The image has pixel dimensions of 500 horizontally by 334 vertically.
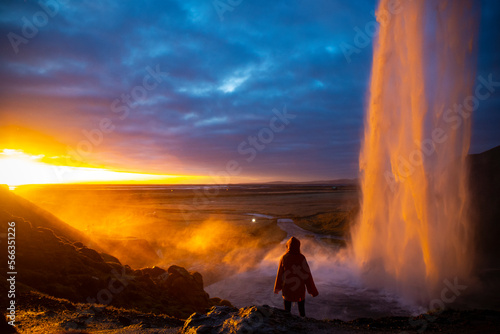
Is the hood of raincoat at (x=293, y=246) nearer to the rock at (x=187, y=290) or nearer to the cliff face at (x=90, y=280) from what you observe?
the cliff face at (x=90, y=280)

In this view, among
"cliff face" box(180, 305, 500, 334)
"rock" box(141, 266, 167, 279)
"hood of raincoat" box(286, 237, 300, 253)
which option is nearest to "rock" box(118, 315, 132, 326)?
"cliff face" box(180, 305, 500, 334)

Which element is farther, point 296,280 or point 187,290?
point 187,290

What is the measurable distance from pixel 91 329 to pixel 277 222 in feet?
93.4

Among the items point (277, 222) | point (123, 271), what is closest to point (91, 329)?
point (123, 271)

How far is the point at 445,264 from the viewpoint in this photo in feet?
45.3

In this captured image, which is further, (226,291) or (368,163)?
(368,163)

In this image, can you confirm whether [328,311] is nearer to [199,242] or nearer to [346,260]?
[346,260]

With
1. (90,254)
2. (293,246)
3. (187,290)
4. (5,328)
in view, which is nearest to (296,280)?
(293,246)

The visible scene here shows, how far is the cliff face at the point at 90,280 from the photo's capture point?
8.54m

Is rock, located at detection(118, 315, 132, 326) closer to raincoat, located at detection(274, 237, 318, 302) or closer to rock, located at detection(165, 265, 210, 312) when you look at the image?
rock, located at detection(165, 265, 210, 312)

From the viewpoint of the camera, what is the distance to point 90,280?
936 cm
